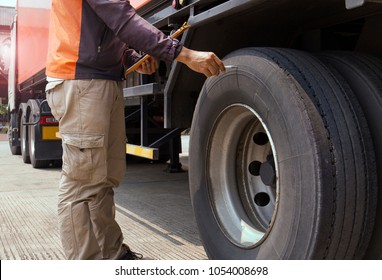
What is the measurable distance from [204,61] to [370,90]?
730 mm

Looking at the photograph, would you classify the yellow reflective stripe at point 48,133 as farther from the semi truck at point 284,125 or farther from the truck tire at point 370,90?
the truck tire at point 370,90

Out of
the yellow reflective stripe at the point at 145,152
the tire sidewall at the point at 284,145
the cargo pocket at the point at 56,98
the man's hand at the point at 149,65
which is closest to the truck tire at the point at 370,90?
the tire sidewall at the point at 284,145

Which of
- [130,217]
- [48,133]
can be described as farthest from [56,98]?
[48,133]

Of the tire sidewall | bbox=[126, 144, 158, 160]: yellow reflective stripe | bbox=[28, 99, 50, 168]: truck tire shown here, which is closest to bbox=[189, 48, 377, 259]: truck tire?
the tire sidewall

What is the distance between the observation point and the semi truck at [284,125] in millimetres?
1765

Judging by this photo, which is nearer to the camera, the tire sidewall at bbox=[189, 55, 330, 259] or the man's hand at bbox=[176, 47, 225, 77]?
the tire sidewall at bbox=[189, 55, 330, 259]

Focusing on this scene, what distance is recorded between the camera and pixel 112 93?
256cm

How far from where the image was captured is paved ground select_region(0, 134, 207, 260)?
3.21 meters

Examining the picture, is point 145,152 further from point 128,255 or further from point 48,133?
point 48,133

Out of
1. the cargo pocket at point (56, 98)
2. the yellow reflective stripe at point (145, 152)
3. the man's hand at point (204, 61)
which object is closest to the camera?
the man's hand at point (204, 61)

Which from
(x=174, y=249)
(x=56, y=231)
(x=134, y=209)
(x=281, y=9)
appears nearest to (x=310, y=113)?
(x=281, y=9)

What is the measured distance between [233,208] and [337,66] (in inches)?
33.6

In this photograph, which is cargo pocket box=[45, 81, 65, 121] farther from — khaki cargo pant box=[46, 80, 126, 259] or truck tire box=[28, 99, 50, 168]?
truck tire box=[28, 99, 50, 168]

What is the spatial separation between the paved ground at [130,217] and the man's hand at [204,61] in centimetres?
125
